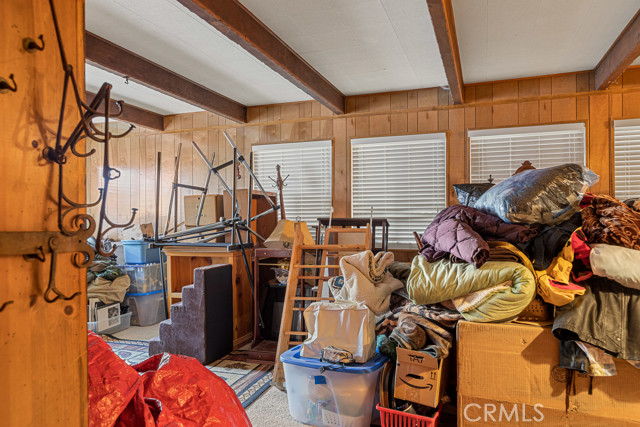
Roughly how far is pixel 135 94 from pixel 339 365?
336 cm

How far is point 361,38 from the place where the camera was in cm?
285

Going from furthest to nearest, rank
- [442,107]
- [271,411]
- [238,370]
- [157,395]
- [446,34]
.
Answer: [442,107] < [238,370] < [271,411] < [446,34] < [157,395]

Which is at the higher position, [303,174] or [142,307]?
[303,174]

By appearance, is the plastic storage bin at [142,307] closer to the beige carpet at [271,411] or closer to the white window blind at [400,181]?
the beige carpet at [271,411]

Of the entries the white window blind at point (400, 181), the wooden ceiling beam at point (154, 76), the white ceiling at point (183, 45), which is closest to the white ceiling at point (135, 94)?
the wooden ceiling beam at point (154, 76)

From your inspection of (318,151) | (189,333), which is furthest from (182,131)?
(189,333)

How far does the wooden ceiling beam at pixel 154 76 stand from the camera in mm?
2855

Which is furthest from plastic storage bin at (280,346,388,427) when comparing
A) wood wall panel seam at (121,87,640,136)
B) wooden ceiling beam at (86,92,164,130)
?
wooden ceiling beam at (86,92,164,130)

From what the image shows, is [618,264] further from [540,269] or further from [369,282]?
[369,282]

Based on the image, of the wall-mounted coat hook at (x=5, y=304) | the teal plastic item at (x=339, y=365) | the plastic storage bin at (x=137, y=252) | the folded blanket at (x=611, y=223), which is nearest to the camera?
the wall-mounted coat hook at (x=5, y=304)

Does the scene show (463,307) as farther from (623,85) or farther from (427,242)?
(623,85)

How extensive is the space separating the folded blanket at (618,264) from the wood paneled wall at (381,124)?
1.99 meters

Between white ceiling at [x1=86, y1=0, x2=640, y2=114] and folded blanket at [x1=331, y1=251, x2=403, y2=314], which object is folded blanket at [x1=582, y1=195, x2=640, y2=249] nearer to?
folded blanket at [x1=331, y1=251, x2=403, y2=314]

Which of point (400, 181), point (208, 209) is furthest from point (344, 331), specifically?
point (208, 209)
